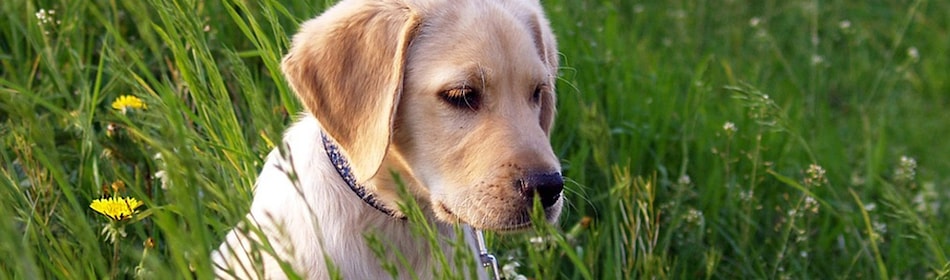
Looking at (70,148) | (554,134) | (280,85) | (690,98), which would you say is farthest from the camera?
(690,98)

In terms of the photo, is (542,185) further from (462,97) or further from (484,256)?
(484,256)

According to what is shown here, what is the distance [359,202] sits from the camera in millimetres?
3156

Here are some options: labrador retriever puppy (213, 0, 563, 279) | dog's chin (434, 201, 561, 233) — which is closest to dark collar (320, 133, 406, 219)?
labrador retriever puppy (213, 0, 563, 279)

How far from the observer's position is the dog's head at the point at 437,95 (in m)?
2.93

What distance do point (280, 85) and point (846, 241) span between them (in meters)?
2.19

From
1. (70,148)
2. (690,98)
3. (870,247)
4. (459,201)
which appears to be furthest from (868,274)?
(70,148)

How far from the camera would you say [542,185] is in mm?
2855

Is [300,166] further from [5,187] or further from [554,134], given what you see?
[554,134]

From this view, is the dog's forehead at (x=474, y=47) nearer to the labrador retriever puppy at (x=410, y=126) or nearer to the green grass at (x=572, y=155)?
the labrador retriever puppy at (x=410, y=126)

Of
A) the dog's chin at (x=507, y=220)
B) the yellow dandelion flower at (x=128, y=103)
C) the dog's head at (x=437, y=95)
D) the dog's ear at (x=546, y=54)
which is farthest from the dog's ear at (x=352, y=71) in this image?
the yellow dandelion flower at (x=128, y=103)

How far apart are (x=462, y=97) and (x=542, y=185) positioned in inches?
11.4

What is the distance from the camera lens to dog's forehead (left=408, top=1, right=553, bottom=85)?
2961 millimetres

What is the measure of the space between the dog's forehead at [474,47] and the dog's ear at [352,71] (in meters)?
0.05

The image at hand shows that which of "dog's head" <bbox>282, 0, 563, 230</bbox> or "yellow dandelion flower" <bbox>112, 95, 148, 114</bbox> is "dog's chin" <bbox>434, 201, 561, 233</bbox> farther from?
"yellow dandelion flower" <bbox>112, 95, 148, 114</bbox>
